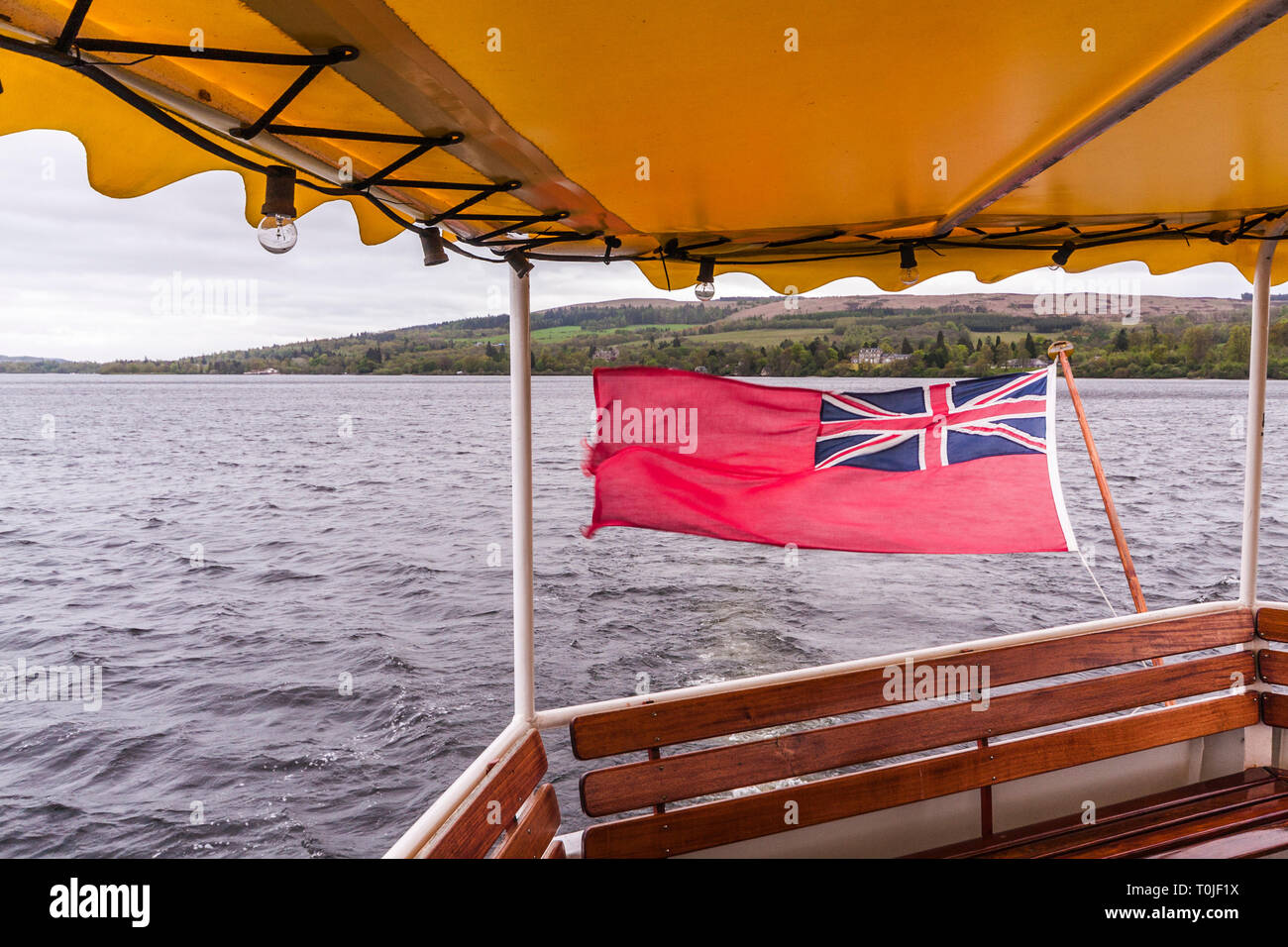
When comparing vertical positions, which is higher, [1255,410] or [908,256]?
[908,256]

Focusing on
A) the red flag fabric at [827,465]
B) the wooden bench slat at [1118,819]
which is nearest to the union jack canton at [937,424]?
the red flag fabric at [827,465]

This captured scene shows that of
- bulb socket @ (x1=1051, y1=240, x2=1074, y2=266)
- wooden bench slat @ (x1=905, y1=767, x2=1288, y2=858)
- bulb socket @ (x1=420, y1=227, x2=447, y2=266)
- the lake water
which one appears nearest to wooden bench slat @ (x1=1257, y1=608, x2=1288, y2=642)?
wooden bench slat @ (x1=905, y1=767, x2=1288, y2=858)

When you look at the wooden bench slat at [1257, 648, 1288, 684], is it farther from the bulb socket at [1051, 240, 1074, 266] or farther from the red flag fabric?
the bulb socket at [1051, 240, 1074, 266]

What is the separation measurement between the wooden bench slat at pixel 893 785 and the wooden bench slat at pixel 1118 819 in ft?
0.67

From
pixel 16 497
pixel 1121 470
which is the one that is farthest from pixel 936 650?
pixel 16 497

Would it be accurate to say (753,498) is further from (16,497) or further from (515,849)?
(16,497)

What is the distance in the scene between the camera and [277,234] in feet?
5.69

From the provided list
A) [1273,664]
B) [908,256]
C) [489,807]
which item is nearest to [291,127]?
[489,807]

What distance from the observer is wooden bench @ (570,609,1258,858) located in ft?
8.46

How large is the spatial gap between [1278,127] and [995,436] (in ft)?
7.41

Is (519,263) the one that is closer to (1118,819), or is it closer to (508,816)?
(508,816)

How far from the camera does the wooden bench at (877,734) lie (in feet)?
8.46

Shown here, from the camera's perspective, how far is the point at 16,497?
121 ft

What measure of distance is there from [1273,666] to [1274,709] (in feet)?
0.61
